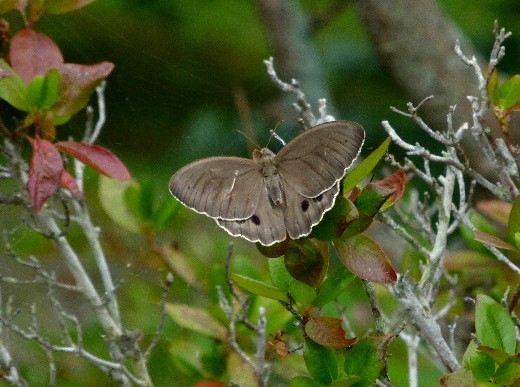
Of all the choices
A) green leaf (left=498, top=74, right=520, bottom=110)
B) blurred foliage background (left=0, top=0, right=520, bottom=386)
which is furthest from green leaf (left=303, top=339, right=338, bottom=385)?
blurred foliage background (left=0, top=0, right=520, bottom=386)

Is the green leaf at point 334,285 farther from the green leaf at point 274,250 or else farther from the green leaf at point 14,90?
the green leaf at point 14,90

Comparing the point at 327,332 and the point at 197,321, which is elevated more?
the point at 327,332

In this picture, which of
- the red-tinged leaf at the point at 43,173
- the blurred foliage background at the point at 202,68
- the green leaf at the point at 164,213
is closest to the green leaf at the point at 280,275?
the red-tinged leaf at the point at 43,173

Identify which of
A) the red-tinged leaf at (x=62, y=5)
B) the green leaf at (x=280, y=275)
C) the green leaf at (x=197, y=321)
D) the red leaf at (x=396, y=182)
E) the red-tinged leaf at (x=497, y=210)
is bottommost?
the green leaf at (x=197, y=321)

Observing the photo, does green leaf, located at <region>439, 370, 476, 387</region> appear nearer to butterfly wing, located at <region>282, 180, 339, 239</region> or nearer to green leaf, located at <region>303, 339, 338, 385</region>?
green leaf, located at <region>303, 339, 338, 385</region>

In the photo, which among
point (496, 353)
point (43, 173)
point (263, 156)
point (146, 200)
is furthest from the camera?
point (146, 200)

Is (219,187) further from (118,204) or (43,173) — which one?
(118,204)

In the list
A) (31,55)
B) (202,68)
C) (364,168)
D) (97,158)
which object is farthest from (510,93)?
(202,68)
